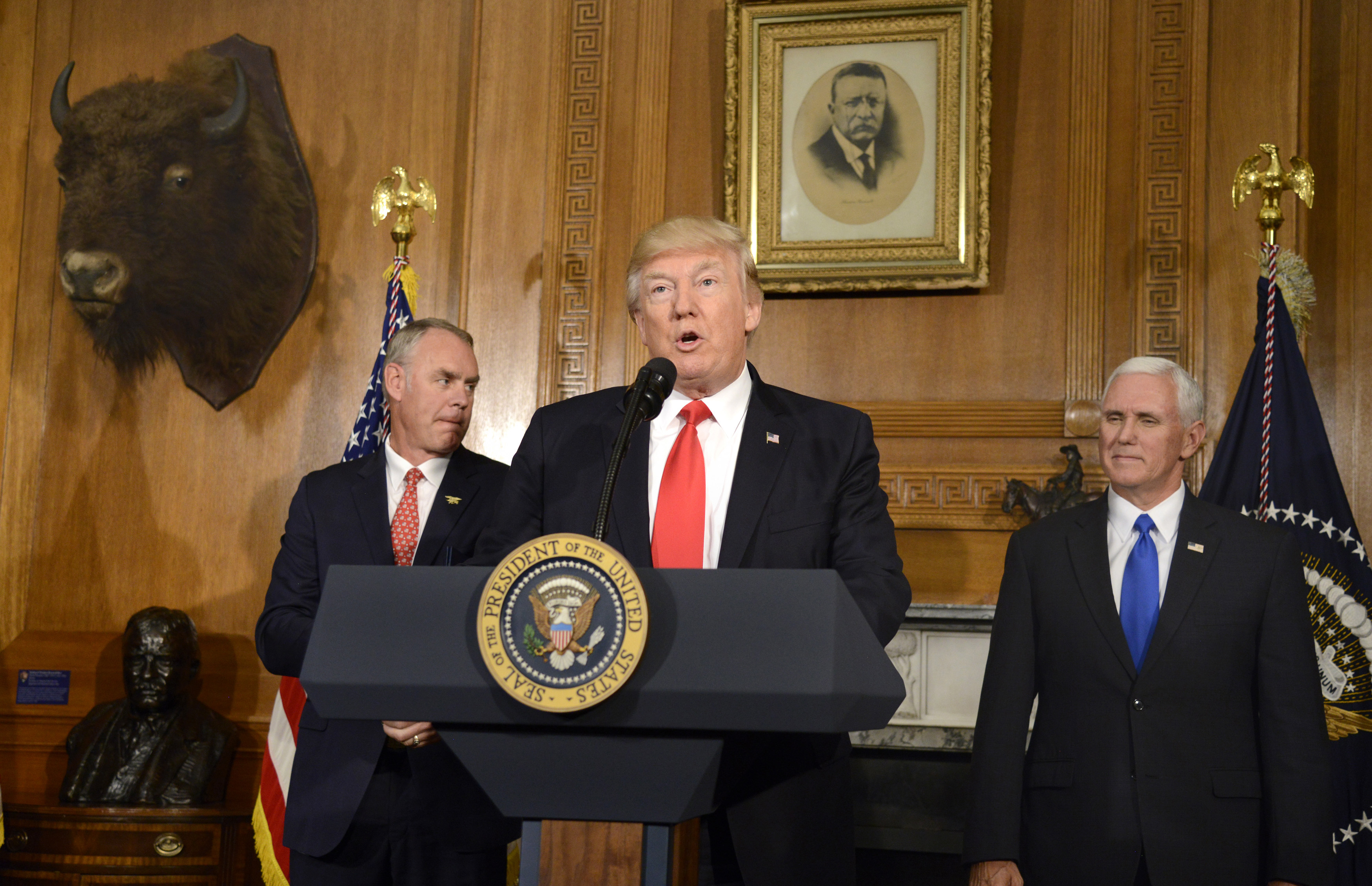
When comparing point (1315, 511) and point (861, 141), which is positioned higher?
point (861, 141)

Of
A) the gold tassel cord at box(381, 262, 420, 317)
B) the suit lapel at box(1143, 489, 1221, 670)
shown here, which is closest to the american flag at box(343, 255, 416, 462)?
the gold tassel cord at box(381, 262, 420, 317)

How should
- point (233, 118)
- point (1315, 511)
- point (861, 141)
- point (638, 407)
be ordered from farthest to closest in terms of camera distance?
point (233, 118) → point (861, 141) → point (1315, 511) → point (638, 407)

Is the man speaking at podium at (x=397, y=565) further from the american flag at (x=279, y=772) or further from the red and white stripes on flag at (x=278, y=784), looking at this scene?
the red and white stripes on flag at (x=278, y=784)

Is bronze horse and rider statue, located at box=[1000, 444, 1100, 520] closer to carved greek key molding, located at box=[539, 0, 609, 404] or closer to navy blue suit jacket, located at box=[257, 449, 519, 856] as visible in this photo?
carved greek key molding, located at box=[539, 0, 609, 404]

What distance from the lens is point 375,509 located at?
273cm

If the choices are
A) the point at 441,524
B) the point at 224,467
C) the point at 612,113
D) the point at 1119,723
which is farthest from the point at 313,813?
the point at 612,113

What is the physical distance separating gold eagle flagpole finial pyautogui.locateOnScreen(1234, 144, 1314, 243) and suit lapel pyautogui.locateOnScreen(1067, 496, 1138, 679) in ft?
3.98

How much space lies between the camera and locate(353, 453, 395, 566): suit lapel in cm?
267

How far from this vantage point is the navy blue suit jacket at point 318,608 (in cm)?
241

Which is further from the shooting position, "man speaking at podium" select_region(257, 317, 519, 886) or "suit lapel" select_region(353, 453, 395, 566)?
"suit lapel" select_region(353, 453, 395, 566)

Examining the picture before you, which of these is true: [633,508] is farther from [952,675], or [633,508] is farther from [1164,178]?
[1164,178]

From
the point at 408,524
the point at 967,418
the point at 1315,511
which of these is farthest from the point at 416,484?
the point at 1315,511

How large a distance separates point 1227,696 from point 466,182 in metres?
3.09

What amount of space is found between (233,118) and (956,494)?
2972 mm
